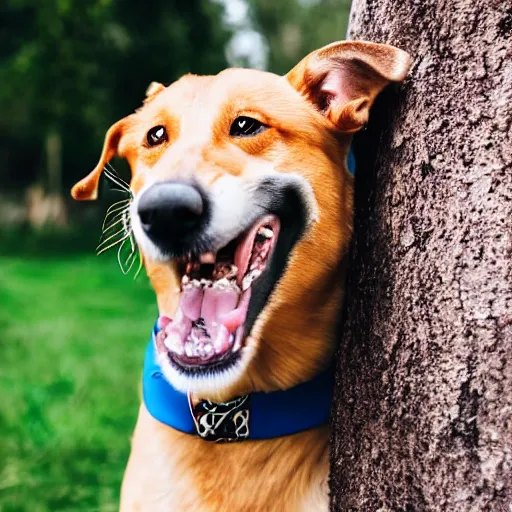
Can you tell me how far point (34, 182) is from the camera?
78.2 ft

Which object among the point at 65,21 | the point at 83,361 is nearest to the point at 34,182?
the point at 65,21

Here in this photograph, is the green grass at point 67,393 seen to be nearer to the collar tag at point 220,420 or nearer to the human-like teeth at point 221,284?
the collar tag at point 220,420

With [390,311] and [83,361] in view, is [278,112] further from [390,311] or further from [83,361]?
[83,361]

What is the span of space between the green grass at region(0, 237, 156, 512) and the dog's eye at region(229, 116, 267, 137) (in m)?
2.18

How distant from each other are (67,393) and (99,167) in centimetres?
330

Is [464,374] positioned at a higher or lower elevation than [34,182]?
lower

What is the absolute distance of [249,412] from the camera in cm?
216


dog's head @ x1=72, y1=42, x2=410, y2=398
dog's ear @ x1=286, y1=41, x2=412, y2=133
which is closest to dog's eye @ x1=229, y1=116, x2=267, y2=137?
dog's head @ x1=72, y1=42, x2=410, y2=398

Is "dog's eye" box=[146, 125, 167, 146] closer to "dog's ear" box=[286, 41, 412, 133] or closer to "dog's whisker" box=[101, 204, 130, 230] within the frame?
"dog's whisker" box=[101, 204, 130, 230]

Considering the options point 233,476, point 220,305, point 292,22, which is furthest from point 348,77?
point 292,22

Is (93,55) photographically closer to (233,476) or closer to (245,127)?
(245,127)

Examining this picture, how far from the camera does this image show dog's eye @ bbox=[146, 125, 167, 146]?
7.73 ft

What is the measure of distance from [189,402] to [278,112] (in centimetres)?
89

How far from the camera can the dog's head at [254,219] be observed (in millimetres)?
2014
